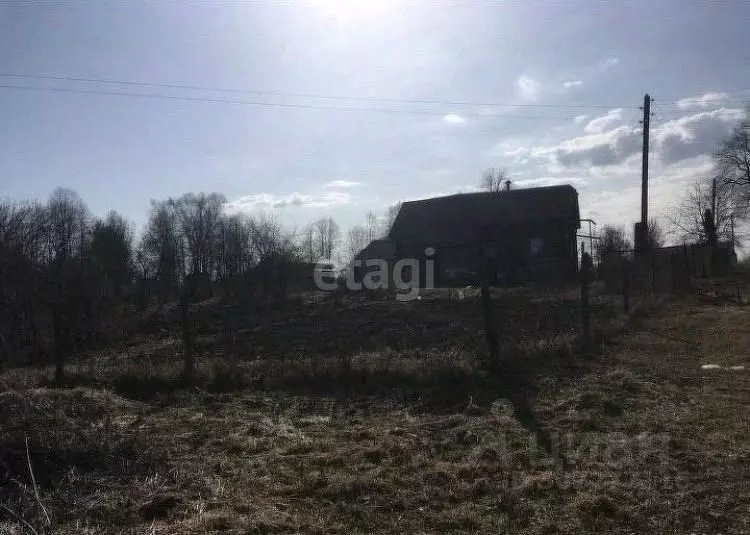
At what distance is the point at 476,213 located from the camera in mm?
34219

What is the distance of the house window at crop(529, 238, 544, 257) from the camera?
31.3m

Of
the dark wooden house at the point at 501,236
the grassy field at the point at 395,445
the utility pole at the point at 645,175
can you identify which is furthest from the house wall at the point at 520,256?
the grassy field at the point at 395,445

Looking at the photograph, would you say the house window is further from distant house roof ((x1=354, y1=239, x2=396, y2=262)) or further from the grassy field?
the grassy field

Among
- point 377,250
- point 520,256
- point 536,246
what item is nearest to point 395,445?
point 520,256

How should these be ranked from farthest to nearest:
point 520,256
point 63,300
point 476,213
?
point 476,213 → point 520,256 → point 63,300

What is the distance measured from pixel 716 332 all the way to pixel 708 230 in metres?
33.1

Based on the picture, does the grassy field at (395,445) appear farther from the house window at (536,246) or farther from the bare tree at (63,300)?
the house window at (536,246)

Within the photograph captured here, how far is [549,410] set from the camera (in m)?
6.86

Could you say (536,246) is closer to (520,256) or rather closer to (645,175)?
(520,256)

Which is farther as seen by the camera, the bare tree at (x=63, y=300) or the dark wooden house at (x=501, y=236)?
the dark wooden house at (x=501, y=236)

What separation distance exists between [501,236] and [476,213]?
2.67 metres

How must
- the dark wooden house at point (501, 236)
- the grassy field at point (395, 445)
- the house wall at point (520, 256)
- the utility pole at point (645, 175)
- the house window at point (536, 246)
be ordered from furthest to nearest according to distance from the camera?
1. the house window at point (536, 246)
2. the dark wooden house at point (501, 236)
3. the house wall at point (520, 256)
4. the utility pole at point (645, 175)
5. the grassy field at point (395, 445)

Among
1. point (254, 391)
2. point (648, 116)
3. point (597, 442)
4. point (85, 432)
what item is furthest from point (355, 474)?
point (648, 116)

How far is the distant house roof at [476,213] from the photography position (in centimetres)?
3189
